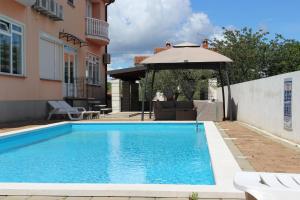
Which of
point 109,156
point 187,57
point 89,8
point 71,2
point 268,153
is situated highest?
point 89,8

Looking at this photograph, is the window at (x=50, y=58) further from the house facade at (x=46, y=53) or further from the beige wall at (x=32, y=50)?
the beige wall at (x=32, y=50)

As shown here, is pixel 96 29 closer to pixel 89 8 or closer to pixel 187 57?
pixel 89 8

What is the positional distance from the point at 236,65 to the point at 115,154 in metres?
21.2

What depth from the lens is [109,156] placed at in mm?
8922

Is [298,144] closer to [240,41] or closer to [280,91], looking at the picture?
[280,91]

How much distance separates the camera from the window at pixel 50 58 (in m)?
18.1

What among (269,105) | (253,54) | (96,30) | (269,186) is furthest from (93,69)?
(269,186)

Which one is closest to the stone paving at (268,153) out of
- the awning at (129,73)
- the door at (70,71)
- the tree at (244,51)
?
the door at (70,71)

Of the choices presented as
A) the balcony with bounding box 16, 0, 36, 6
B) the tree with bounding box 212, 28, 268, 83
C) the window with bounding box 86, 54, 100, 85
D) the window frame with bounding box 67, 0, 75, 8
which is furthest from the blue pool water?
the tree with bounding box 212, 28, 268, 83

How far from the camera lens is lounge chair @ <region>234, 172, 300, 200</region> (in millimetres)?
2268

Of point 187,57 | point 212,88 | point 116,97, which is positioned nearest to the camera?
point 187,57

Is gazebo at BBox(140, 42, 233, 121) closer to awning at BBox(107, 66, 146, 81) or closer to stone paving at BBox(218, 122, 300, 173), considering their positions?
stone paving at BBox(218, 122, 300, 173)

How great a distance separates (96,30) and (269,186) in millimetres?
23450

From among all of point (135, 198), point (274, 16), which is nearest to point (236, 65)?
point (274, 16)
